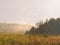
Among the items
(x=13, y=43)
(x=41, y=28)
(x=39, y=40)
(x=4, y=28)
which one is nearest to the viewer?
(x=13, y=43)

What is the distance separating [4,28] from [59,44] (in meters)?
2.06

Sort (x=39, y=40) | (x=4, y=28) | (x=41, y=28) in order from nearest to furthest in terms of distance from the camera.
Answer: (x=39, y=40) → (x=4, y=28) → (x=41, y=28)

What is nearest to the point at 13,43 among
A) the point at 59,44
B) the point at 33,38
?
the point at 33,38

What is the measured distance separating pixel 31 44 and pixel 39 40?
0.33 m

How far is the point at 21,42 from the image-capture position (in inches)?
222

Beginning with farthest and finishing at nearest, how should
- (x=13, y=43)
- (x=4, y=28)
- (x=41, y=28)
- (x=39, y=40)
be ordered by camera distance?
(x=41, y=28)
(x=4, y=28)
(x=39, y=40)
(x=13, y=43)

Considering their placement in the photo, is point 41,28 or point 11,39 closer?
point 11,39

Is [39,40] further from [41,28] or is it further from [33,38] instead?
[41,28]

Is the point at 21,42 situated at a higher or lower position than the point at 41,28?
lower

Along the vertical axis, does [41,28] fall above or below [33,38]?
above

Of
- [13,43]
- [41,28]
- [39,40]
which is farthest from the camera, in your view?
[41,28]

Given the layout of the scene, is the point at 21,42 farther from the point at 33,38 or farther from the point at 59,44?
the point at 59,44

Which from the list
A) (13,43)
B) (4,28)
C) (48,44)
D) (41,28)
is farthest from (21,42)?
(41,28)

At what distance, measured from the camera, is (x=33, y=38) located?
235 inches
